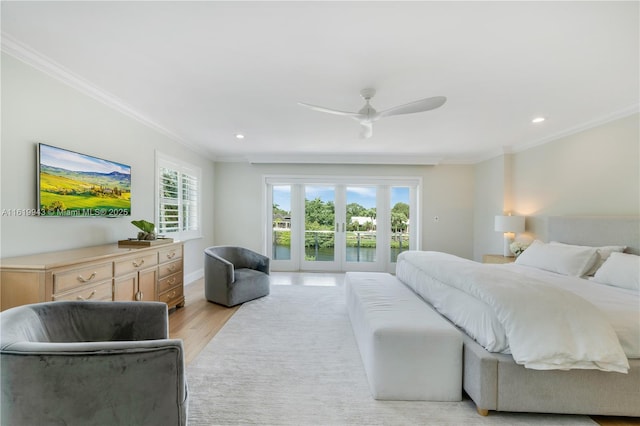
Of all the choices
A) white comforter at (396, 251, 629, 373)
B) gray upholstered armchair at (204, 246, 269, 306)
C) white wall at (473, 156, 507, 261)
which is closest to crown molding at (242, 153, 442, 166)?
white wall at (473, 156, 507, 261)

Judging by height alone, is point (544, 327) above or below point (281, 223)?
below

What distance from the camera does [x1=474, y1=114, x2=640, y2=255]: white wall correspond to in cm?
316

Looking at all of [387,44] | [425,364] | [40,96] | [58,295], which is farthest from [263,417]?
[40,96]

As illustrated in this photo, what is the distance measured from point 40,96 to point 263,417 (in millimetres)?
3099

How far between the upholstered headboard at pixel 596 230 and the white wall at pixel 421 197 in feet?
6.57

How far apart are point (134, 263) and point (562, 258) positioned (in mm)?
4783

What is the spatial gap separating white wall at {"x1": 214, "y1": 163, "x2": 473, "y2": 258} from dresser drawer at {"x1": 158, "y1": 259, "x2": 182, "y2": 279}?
2.40 m

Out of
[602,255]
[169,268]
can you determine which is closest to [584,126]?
[602,255]

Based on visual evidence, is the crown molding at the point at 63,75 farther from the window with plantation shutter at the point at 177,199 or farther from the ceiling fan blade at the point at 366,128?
the ceiling fan blade at the point at 366,128

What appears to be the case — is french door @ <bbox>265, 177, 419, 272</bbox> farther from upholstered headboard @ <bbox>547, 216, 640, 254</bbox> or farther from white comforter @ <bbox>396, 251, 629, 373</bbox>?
white comforter @ <bbox>396, 251, 629, 373</bbox>

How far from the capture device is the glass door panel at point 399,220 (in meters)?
6.15

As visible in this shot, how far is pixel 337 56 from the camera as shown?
212 centimetres

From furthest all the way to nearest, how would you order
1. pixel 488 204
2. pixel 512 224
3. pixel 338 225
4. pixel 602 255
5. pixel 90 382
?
pixel 338 225, pixel 488 204, pixel 512 224, pixel 602 255, pixel 90 382

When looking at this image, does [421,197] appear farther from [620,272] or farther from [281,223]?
[620,272]
